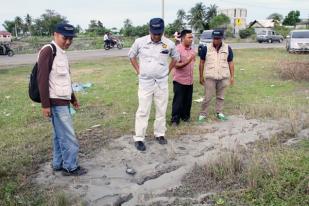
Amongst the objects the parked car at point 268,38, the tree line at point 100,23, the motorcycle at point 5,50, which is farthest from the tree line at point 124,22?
the motorcycle at point 5,50

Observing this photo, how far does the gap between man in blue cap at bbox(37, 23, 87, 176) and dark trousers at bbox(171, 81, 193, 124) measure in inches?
90.5

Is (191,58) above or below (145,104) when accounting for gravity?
above

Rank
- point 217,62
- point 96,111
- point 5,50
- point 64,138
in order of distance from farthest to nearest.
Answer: point 5,50 → point 96,111 → point 217,62 → point 64,138

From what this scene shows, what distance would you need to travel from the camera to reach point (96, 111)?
7.88m

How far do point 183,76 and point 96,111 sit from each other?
220cm

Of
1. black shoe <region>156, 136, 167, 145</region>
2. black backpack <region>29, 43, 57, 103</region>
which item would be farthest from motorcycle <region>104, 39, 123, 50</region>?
black backpack <region>29, 43, 57, 103</region>

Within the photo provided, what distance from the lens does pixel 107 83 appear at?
11242 millimetres

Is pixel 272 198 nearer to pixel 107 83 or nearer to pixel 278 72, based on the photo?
pixel 107 83

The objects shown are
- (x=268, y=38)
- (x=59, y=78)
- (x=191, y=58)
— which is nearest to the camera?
(x=59, y=78)

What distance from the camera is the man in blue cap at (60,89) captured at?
4.19 metres

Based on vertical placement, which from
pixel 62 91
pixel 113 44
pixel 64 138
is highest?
pixel 62 91

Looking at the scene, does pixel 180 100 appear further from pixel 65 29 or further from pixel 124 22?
pixel 124 22

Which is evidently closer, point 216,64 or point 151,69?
point 151,69

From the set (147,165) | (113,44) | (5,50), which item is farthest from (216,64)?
(113,44)
